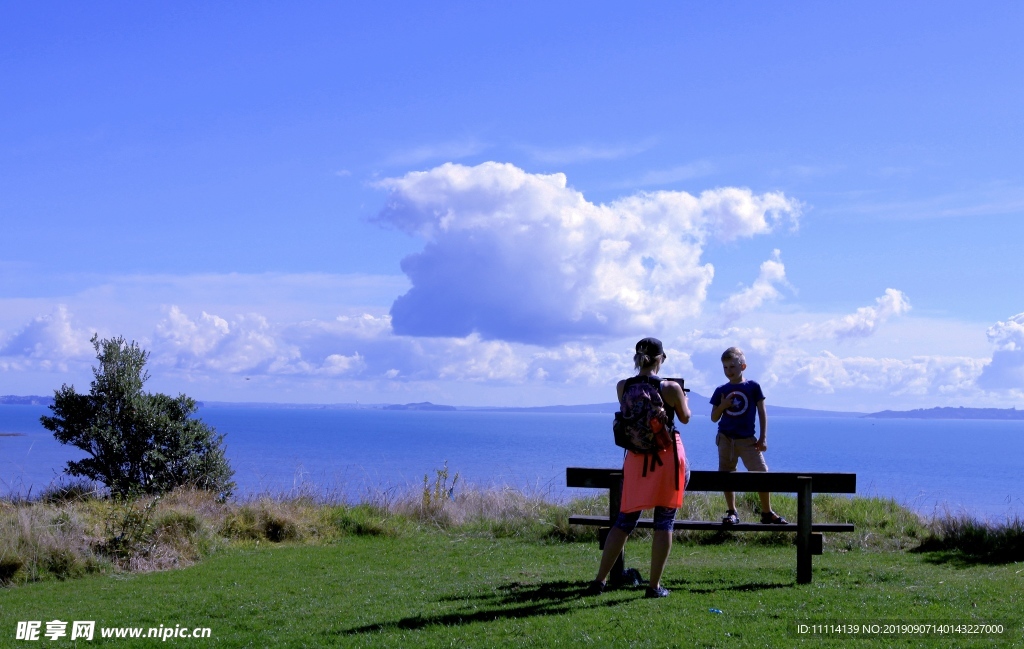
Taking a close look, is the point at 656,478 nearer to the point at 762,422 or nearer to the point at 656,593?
the point at 656,593

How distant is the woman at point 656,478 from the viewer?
644cm

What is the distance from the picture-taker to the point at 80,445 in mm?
15477

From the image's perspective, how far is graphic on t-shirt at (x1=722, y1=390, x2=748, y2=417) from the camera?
8.71m

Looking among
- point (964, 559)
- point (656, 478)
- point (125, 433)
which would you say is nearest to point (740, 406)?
point (656, 478)

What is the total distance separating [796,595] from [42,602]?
6.05 metres

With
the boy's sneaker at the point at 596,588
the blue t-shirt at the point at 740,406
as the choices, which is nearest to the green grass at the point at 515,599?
the boy's sneaker at the point at 596,588

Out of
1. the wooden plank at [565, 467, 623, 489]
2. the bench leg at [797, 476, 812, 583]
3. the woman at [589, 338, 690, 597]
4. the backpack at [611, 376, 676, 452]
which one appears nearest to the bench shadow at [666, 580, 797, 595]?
the bench leg at [797, 476, 812, 583]

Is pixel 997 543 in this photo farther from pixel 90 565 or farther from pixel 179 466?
pixel 179 466

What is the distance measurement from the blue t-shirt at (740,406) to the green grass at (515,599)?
1.26m

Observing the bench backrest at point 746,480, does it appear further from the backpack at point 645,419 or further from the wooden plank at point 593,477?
the backpack at point 645,419

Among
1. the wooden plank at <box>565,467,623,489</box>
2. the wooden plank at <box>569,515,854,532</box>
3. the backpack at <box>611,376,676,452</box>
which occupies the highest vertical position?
the backpack at <box>611,376,676,452</box>

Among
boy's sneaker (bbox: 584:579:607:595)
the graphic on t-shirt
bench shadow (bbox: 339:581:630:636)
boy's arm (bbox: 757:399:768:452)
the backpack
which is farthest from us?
the graphic on t-shirt

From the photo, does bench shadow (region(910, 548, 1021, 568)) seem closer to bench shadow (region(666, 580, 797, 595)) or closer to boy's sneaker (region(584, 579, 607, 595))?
bench shadow (region(666, 580, 797, 595))

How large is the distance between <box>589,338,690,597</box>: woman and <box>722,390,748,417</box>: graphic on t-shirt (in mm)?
2261
